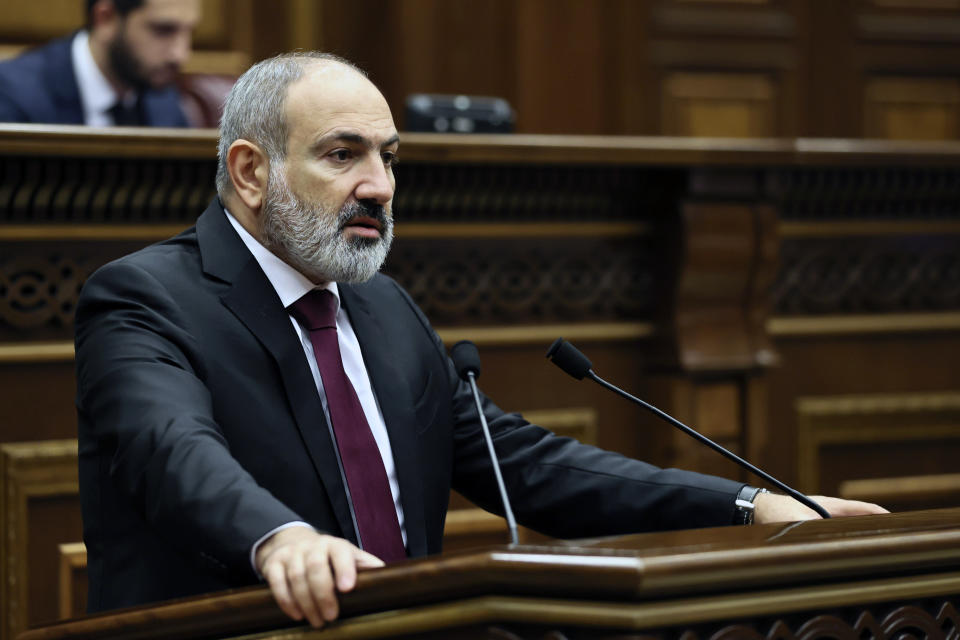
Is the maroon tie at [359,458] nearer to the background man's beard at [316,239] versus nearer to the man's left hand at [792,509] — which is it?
the background man's beard at [316,239]

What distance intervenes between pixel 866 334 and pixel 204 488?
2171mm

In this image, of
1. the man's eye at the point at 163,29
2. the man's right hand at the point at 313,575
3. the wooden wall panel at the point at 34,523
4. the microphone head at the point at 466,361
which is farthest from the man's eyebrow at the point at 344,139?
the man's eye at the point at 163,29

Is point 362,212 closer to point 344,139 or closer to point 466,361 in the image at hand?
point 344,139

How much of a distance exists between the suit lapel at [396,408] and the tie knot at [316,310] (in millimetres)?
67

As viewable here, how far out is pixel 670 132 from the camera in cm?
462

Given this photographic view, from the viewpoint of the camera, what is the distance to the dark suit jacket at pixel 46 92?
11.1 feet

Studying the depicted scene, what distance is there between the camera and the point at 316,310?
176 centimetres

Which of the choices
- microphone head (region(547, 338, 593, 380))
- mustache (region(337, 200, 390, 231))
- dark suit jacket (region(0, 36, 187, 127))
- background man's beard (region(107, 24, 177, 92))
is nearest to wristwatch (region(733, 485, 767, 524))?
microphone head (region(547, 338, 593, 380))

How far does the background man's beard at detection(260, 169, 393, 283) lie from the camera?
1.73 meters

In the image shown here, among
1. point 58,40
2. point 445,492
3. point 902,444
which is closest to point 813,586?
point 445,492

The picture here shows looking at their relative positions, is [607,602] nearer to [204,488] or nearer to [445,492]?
[204,488]

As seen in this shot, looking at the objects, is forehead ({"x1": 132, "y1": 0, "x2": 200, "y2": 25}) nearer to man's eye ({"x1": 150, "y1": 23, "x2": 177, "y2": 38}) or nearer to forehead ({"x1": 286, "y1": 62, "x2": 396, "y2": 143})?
man's eye ({"x1": 150, "y1": 23, "x2": 177, "y2": 38})

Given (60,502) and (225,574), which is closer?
(225,574)

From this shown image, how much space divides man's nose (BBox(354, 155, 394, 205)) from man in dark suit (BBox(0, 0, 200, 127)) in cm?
204
